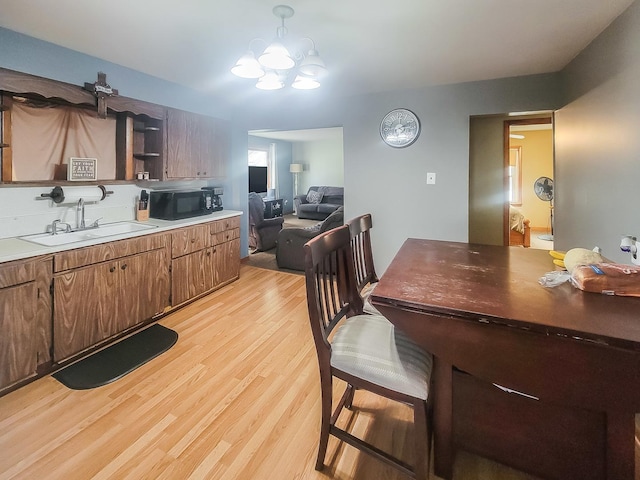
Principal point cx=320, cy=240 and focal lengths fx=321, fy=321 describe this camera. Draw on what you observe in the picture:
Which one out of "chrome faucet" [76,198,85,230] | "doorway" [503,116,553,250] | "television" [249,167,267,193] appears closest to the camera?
"chrome faucet" [76,198,85,230]

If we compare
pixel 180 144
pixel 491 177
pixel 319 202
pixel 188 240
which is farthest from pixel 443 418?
pixel 319 202

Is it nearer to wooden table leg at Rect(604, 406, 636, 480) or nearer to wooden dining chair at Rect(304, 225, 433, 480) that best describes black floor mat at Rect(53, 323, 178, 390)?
wooden dining chair at Rect(304, 225, 433, 480)

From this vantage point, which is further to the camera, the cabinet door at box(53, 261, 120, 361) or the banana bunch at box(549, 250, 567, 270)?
the cabinet door at box(53, 261, 120, 361)

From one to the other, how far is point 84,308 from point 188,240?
1033mm

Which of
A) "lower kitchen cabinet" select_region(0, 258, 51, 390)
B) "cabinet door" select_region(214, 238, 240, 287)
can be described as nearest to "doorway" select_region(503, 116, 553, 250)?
"cabinet door" select_region(214, 238, 240, 287)

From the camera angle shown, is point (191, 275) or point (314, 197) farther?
point (314, 197)

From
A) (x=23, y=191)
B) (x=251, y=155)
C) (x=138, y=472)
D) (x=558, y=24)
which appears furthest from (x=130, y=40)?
(x=251, y=155)

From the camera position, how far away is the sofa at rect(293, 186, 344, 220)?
323 inches

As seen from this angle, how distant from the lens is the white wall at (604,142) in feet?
5.75

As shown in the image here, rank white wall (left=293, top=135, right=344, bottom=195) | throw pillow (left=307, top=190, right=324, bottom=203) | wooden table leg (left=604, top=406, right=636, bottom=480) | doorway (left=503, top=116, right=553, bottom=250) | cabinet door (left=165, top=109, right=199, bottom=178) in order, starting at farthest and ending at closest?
white wall (left=293, top=135, right=344, bottom=195)
throw pillow (left=307, top=190, right=324, bottom=203)
doorway (left=503, top=116, right=553, bottom=250)
cabinet door (left=165, top=109, right=199, bottom=178)
wooden table leg (left=604, top=406, right=636, bottom=480)

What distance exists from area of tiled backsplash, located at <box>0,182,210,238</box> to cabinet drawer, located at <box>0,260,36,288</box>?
62 centimetres

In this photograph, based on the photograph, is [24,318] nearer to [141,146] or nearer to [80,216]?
[80,216]

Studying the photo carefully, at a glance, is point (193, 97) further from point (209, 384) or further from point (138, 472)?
point (138, 472)

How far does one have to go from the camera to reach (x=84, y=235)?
8.43 feet
